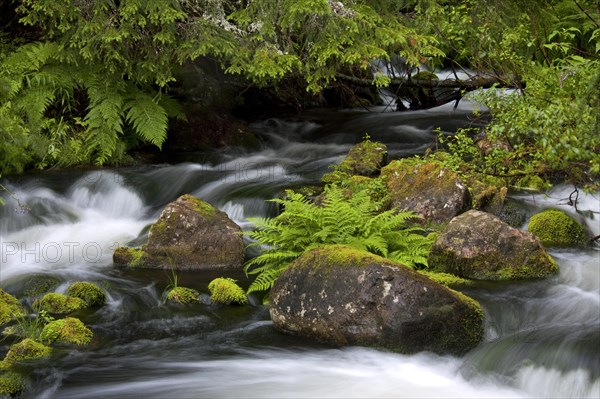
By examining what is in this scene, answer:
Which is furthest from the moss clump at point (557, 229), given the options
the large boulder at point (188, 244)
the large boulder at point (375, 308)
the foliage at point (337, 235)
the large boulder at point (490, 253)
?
the large boulder at point (188, 244)

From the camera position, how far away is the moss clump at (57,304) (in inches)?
251

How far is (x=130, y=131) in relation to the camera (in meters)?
11.9

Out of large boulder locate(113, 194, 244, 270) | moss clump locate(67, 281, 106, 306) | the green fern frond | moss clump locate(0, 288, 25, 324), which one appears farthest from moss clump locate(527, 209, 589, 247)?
the green fern frond

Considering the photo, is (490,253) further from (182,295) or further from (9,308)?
(9,308)

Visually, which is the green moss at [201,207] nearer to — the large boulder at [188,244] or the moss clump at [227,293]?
the large boulder at [188,244]

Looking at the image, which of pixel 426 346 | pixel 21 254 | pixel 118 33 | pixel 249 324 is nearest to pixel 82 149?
pixel 118 33

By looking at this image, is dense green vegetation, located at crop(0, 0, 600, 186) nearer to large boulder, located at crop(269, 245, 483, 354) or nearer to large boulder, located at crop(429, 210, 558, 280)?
large boulder, located at crop(429, 210, 558, 280)

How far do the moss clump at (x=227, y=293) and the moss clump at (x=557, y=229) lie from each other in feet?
11.6

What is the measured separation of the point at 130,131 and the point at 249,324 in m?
6.67

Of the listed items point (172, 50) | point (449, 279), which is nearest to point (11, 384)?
point (449, 279)

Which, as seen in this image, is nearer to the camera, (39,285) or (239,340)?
(239,340)

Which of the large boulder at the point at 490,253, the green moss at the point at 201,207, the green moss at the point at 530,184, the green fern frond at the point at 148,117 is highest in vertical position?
the green fern frond at the point at 148,117

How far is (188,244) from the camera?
7.85m

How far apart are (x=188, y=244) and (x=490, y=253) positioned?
129 inches
